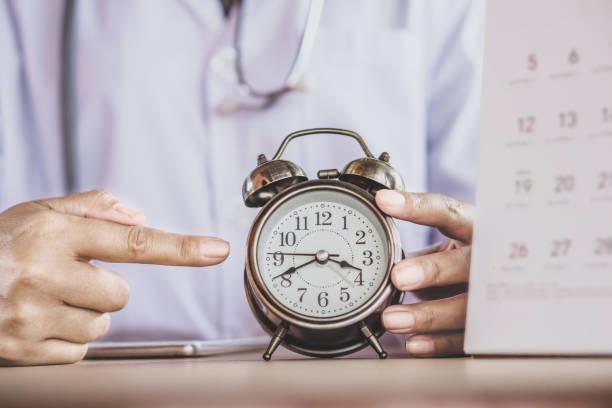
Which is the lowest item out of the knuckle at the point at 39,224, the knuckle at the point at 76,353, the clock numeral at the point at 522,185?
the knuckle at the point at 76,353

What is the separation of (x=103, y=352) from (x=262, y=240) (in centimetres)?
34

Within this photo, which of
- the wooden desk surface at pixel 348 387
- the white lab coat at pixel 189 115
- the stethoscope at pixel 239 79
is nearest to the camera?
the wooden desk surface at pixel 348 387

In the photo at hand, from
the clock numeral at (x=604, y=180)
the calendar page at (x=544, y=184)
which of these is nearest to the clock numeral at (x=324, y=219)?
the calendar page at (x=544, y=184)

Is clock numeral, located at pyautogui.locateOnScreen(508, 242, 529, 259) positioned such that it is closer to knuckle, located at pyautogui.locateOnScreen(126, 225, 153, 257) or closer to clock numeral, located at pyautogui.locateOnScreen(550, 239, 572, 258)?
clock numeral, located at pyautogui.locateOnScreen(550, 239, 572, 258)

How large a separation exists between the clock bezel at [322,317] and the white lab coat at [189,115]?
46 centimetres

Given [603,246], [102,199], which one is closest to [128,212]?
[102,199]

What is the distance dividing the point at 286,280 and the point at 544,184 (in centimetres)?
32

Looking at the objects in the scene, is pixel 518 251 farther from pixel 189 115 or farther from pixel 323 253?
pixel 189 115

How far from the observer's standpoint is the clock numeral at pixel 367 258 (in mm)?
657

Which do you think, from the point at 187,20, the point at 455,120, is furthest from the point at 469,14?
the point at 187,20

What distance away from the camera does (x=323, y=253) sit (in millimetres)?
659

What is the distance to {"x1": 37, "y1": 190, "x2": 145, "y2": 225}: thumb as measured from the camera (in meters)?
0.75

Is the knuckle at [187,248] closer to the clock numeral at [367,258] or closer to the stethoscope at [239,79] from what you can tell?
the clock numeral at [367,258]

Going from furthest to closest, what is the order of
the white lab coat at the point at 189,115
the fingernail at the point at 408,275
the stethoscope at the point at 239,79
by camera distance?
the white lab coat at the point at 189,115, the stethoscope at the point at 239,79, the fingernail at the point at 408,275
